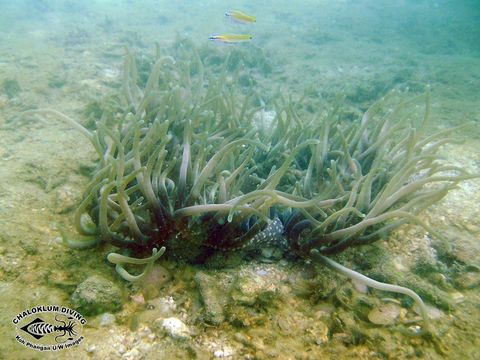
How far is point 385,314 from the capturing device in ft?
7.02

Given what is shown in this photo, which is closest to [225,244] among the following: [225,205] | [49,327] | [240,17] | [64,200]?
[225,205]

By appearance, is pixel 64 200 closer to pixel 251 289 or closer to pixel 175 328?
pixel 175 328

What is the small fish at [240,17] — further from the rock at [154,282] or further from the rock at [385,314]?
the rock at [385,314]

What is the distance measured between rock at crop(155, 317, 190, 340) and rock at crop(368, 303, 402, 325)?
3.95 ft

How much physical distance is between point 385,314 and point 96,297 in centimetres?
189

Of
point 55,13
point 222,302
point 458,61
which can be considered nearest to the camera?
point 222,302

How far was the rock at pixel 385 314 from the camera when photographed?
6.86 feet

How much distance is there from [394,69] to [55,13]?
1674 cm

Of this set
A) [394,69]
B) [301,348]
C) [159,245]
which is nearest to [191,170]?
[159,245]

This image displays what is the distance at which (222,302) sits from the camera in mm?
2045

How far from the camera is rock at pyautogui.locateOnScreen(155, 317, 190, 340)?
187 centimetres

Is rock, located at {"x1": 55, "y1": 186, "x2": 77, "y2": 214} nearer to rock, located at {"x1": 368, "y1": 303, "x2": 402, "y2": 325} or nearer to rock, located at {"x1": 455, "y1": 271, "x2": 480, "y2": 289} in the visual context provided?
rock, located at {"x1": 368, "y1": 303, "x2": 402, "y2": 325}

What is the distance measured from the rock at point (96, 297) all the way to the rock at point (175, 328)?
32cm

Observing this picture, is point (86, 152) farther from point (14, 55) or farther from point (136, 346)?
point (14, 55)
